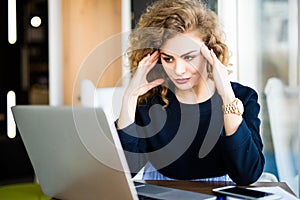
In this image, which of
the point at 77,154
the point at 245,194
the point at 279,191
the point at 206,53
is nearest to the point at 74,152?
the point at 77,154

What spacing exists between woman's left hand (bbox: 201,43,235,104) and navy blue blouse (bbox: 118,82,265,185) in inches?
0.8

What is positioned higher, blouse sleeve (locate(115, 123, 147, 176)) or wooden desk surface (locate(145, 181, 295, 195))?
blouse sleeve (locate(115, 123, 147, 176))

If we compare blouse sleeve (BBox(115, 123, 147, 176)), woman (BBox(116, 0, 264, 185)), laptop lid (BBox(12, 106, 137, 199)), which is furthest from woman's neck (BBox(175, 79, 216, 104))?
laptop lid (BBox(12, 106, 137, 199))

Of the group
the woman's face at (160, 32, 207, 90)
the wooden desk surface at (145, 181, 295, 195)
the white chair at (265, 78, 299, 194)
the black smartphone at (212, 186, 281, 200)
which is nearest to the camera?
the black smartphone at (212, 186, 281, 200)

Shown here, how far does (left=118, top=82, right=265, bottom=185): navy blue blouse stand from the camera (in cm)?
160

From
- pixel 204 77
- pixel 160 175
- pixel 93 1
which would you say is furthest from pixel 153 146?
pixel 93 1

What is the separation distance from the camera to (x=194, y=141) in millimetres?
1679

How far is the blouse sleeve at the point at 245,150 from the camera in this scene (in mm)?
1572

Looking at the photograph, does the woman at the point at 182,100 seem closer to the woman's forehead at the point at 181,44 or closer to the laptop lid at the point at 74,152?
the woman's forehead at the point at 181,44

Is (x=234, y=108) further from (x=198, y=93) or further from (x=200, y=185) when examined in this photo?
(x=200, y=185)

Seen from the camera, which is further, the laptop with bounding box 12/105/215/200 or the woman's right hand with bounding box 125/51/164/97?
the woman's right hand with bounding box 125/51/164/97

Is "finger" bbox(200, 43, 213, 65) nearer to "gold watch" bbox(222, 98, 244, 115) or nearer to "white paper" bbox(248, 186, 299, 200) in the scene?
"gold watch" bbox(222, 98, 244, 115)

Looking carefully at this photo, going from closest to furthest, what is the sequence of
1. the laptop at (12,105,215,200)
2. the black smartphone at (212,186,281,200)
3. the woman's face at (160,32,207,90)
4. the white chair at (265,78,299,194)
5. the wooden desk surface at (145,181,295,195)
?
the laptop at (12,105,215,200) → the black smartphone at (212,186,281,200) → the wooden desk surface at (145,181,295,195) → the woman's face at (160,32,207,90) → the white chair at (265,78,299,194)

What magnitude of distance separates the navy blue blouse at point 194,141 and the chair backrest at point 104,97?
0.28 feet
